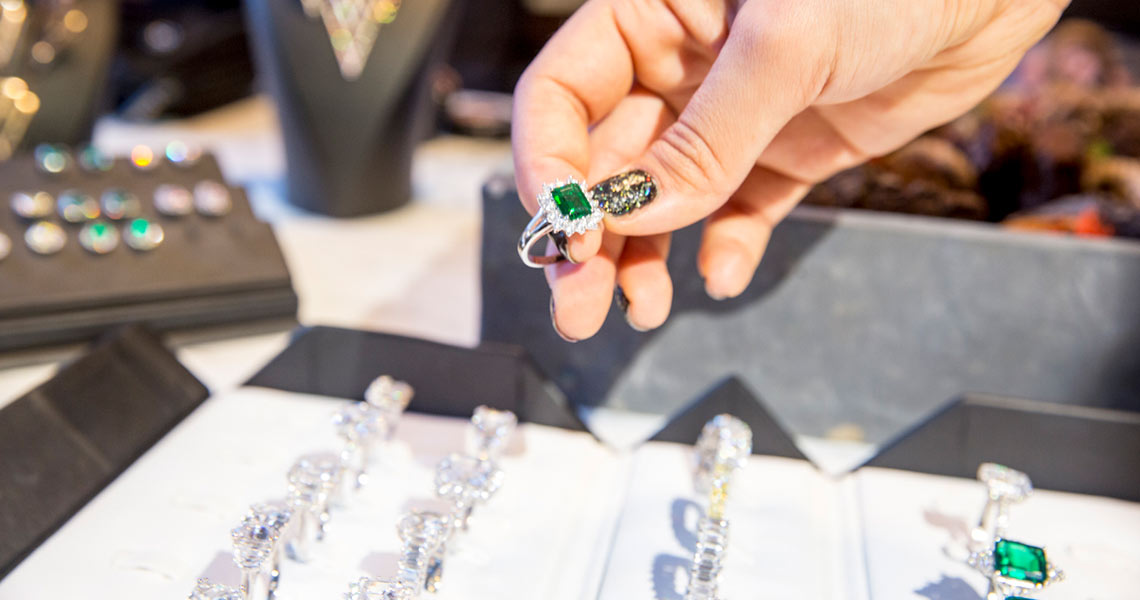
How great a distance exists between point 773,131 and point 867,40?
44 mm

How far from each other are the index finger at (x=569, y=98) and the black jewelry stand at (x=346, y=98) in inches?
12.0

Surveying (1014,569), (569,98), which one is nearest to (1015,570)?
(1014,569)

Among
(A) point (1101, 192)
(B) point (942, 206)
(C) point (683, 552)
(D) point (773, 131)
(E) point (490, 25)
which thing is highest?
(E) point (490, 25)

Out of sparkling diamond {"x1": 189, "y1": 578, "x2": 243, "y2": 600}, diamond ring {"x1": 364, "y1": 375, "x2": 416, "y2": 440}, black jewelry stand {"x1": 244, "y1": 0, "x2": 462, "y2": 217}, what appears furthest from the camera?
black jewelry stand {"x1": 244, "y1": 0, "x2": 462, "y2": 217}

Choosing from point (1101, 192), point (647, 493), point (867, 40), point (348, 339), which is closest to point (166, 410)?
point (348, 339)

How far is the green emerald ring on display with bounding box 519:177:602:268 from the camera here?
0.28m

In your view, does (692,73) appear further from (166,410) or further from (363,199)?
(363,199)

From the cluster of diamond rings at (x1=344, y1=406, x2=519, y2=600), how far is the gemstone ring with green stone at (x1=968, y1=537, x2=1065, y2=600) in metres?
0.16

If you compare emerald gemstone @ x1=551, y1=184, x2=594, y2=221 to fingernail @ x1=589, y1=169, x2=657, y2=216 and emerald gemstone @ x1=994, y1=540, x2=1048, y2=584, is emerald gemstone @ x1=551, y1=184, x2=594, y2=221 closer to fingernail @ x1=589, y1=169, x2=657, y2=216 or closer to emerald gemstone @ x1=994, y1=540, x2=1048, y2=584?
fingernail @ x1=589, y1=169, x2=657, y2=216

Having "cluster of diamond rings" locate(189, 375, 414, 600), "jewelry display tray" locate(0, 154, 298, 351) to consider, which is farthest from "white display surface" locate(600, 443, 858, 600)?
"jewelry display tray" locate(0, 154, 298, 351)

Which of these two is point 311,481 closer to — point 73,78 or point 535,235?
point 535,235

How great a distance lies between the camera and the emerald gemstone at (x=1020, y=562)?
0.28 m

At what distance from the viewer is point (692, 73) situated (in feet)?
1.24

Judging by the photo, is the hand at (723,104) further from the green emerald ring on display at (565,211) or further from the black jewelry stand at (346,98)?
the black jewelry stand at (346,98)
